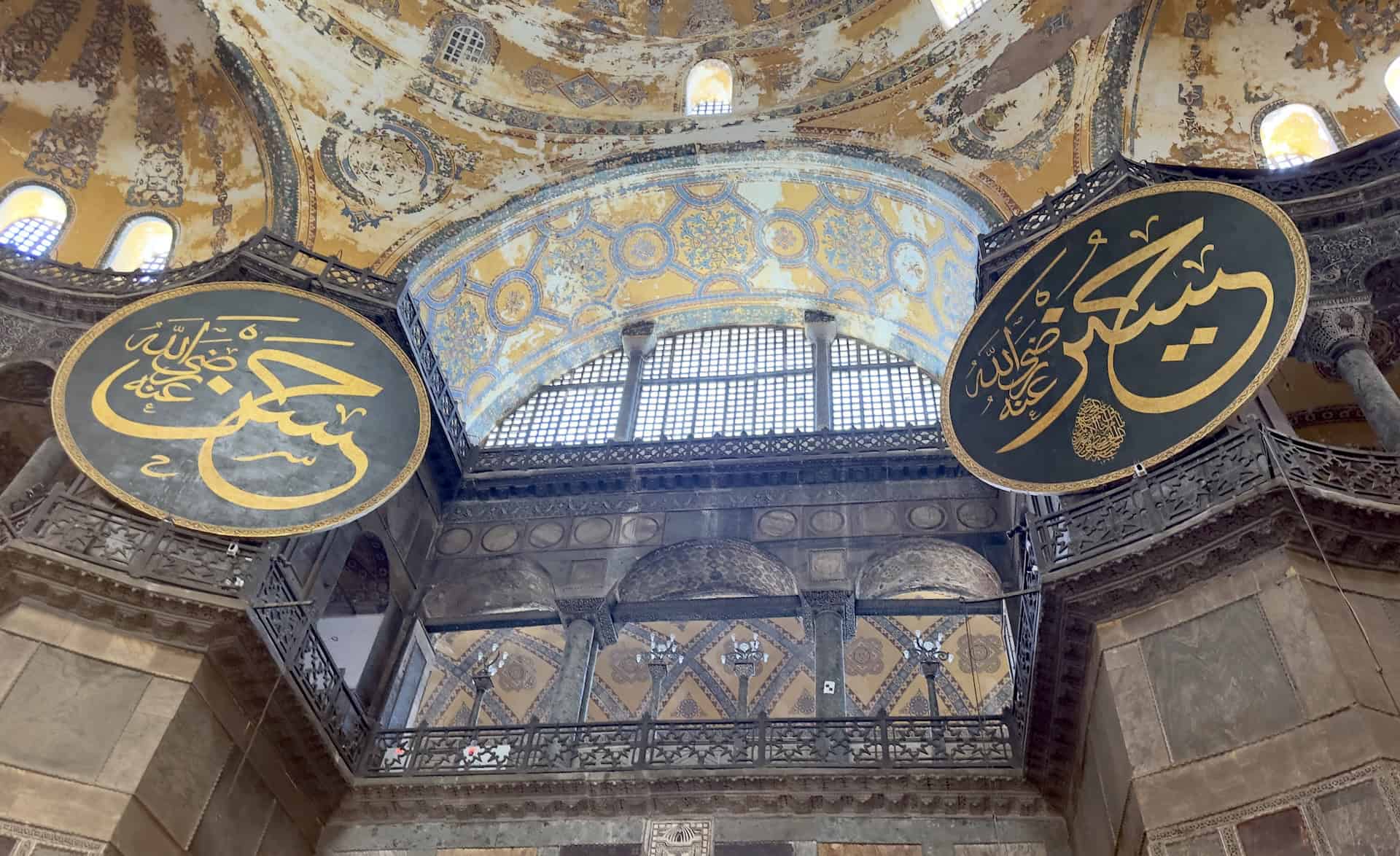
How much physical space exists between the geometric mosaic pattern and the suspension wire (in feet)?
26.0

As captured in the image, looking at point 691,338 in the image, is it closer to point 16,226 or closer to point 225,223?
point 225,223

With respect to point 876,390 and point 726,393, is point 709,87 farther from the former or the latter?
point 876,390

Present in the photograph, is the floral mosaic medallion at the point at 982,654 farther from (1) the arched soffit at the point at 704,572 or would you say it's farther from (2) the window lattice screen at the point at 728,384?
(1) the arched soffit at the point at 704,572

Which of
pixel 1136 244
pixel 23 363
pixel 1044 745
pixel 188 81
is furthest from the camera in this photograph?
pixel 188 81

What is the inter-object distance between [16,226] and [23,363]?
2654 mm

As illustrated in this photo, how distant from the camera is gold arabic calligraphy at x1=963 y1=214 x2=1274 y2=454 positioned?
7234 mm

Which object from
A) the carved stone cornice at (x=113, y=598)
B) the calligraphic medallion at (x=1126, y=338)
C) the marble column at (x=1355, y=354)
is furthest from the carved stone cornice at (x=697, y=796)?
the marble column at (x=1355, y=354)

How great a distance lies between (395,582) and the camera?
10.3 metres

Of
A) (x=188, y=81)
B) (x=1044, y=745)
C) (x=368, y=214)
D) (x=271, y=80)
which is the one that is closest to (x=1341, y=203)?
(x=1044, y=745)

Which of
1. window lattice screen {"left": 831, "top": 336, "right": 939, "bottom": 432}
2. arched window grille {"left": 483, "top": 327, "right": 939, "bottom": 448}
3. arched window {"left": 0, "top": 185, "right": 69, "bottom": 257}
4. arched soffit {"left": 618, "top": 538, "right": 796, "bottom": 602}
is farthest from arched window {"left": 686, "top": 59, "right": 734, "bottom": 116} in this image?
arched window {"left": 0, "top": 185, "right": 69, "bottom": 257}

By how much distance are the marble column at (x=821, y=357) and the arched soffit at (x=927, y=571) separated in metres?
2.44

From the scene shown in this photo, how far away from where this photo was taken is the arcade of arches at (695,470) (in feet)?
21.2

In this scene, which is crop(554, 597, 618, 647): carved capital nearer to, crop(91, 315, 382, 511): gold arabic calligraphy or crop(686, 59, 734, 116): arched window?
crop(91, 315, 382, 511): gold arabic calligraphy

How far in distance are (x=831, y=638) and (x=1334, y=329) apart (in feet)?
15.2
